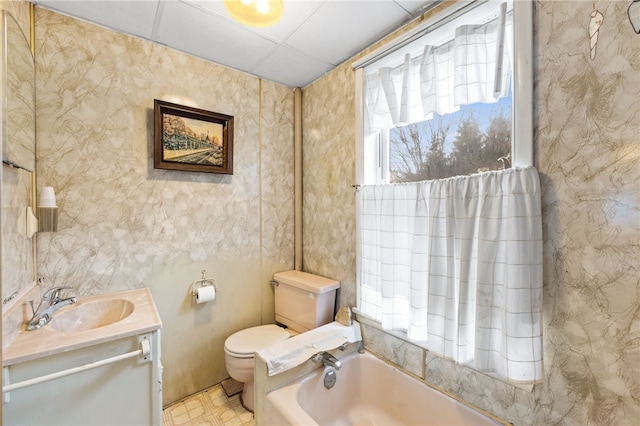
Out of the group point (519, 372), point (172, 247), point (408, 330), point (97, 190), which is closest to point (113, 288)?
point (172, 247)

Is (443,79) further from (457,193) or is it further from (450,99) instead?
(457,193)

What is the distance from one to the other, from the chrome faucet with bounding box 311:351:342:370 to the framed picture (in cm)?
139

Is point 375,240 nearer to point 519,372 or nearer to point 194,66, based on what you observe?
point 519,372

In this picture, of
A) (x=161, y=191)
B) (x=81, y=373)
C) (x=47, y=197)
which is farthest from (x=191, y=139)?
(x=81, y=373)

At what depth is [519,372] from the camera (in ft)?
3.41

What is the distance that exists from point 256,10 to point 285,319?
78.5 inches

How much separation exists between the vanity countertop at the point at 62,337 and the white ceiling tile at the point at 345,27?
5.97ft

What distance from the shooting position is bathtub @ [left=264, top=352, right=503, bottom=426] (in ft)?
4.19

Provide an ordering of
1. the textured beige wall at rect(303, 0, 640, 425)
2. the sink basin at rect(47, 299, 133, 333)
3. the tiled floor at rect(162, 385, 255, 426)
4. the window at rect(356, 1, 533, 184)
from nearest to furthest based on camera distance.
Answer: the textured beige wall at rect(303, 0, 640, 425) < the window at rect(356, 1, 533, 184) < the sink basin at rect(47, 299, 133, 333) < the tiled floor at rect(162, 385, 255, 426)

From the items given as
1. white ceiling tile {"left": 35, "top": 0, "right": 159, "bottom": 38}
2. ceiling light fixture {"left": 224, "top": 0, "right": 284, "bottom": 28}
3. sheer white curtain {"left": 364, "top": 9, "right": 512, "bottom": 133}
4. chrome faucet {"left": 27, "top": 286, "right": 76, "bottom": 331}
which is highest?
white ceiling tile {"left": 35, "top": 0, "right": 159, "bottom": 38}

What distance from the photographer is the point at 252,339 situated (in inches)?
73.8

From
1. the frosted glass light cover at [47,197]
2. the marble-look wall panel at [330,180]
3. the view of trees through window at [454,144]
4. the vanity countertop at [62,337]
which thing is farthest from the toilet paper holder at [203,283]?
the view of trees through window at [454,144]

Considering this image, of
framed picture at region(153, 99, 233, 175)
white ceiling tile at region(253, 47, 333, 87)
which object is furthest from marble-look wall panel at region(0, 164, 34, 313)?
white ceiling tile at region(253, 47, 333, 87)

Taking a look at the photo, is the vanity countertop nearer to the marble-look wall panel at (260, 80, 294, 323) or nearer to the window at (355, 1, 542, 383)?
the marble-look wall panel at (260, 80, 294, 323)
